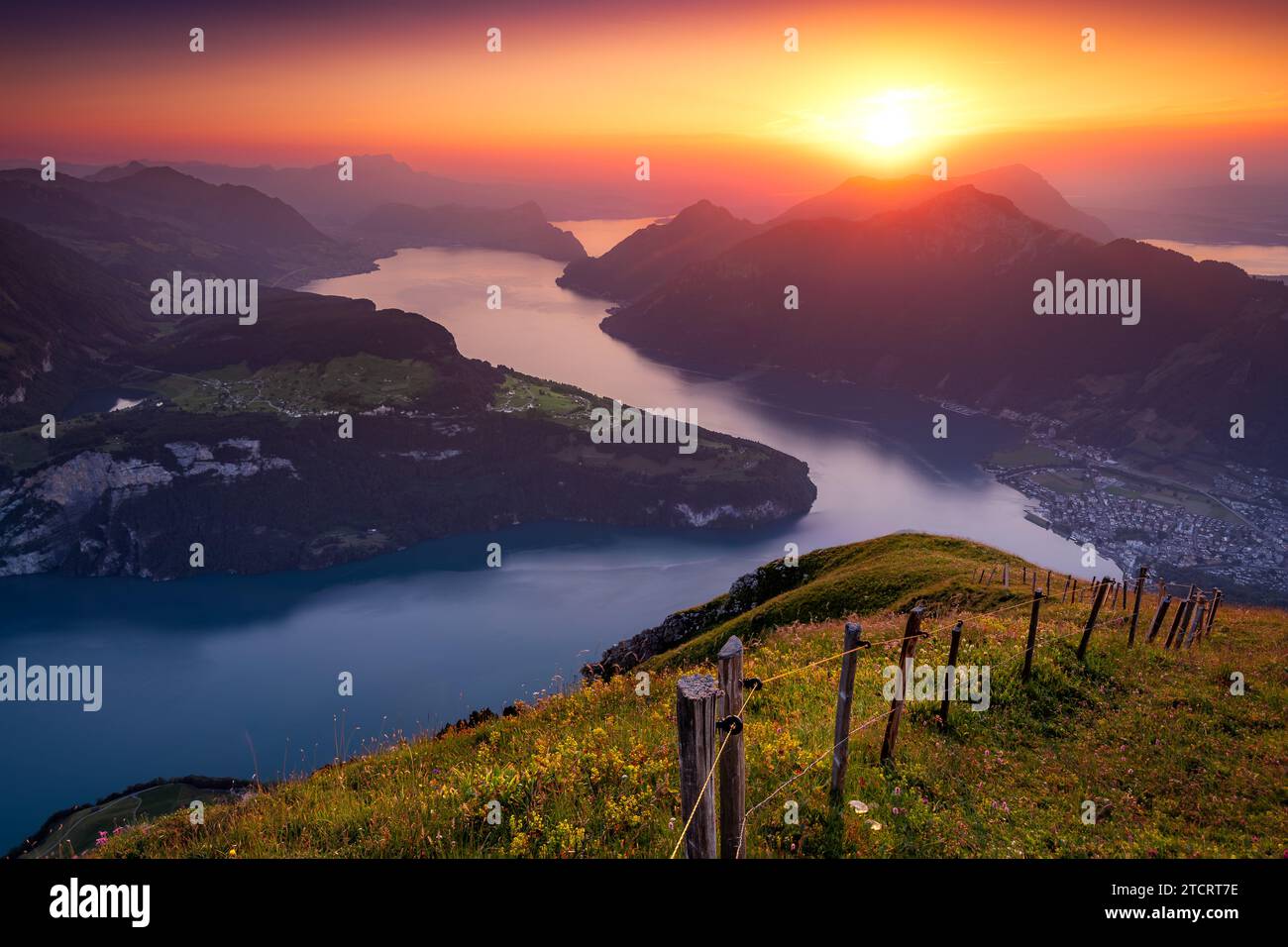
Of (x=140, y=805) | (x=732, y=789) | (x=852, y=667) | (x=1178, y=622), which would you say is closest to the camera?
(x=732, y=789)

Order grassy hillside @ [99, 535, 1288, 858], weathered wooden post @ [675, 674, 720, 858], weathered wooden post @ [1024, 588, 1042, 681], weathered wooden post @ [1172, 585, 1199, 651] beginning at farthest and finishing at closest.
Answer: weathered wooden post @ [1172, 585, 1199, 651] → weathered wooden post @ [1024, 588, 1042, 681] → grassy hillside @ [99, 535, 1288, 858] → weathered wooden post @ [675, 674, 720, 858]

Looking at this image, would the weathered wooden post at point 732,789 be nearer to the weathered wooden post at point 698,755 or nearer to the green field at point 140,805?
the weathered wooden post at point 698,755

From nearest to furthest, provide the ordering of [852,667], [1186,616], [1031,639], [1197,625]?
[852,667]
[1031,639]
[1186,616]
[1197,625]

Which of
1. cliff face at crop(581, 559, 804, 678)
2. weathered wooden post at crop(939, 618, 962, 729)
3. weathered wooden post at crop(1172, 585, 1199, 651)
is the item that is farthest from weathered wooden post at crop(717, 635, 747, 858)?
cliff face at crop(581, 559, 804, 678)

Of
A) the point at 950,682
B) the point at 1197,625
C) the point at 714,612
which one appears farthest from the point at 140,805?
the point at 1197,625

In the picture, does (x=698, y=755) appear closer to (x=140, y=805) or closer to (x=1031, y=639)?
(x=1031, y=639)

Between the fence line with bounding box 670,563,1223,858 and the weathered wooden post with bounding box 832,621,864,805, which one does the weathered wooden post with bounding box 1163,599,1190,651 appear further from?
the weathered wooden post with bounding box 832,621,864,805

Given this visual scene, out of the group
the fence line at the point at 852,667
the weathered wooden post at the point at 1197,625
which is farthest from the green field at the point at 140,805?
the weathered wooden post at the point at 1197,625
